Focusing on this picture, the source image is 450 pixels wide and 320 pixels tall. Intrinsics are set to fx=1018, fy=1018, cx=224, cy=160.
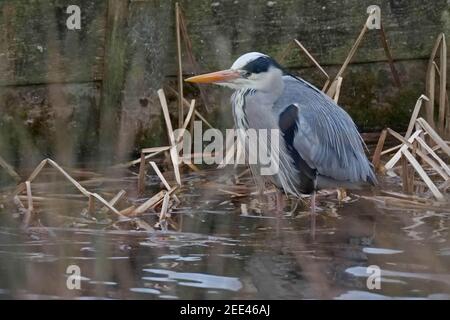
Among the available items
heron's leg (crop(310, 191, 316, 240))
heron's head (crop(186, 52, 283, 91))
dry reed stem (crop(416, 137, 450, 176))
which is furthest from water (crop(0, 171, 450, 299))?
heron's head (crop(186, 52, 283, 91))

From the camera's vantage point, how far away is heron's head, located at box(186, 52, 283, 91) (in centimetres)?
570

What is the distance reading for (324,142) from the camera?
590 centimetres

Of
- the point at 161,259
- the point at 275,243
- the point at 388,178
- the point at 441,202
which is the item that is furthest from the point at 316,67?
the point at 161,259

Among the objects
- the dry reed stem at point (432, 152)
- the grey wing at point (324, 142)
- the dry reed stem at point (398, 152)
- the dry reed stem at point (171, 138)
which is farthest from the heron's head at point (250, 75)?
the dry reed stem at point (432, 152)

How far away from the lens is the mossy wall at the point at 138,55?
6.57 meters

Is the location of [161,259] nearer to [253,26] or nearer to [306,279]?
[306,279]

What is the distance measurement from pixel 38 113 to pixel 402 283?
316cm

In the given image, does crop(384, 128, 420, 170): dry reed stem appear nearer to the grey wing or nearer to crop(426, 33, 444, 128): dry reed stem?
the grey wing

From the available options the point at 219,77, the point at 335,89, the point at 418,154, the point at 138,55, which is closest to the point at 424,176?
the point at 418,154

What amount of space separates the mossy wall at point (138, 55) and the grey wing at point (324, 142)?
103 cm

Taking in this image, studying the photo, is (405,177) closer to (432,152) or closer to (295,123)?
(432,152)

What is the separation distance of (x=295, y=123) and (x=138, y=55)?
4.42ft

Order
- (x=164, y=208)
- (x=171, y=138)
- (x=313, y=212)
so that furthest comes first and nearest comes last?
(x=171, y=138) → (x=313, y=212) → (x=164, y=208)

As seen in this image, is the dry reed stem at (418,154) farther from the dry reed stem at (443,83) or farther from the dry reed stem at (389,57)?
the dry reed stem at (389,57)
